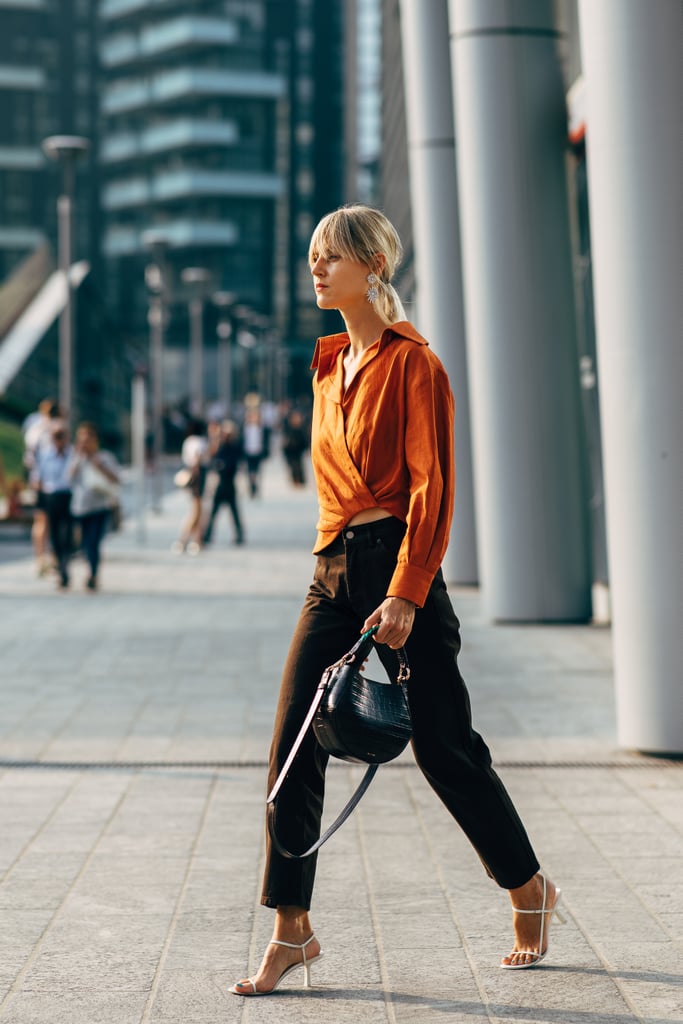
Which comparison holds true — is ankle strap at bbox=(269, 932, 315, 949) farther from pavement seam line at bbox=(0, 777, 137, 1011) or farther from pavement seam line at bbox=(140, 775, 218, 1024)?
pavement seam line at bbox=(0, 777, 137, 1011)

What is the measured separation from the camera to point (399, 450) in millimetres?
3900

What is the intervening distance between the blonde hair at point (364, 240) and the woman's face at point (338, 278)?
0.05ft

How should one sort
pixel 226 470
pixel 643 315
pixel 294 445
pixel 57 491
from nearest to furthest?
1. pixel 643 315
2. pixel 57 491
3. pixel 226 470
4. pixel 294 445

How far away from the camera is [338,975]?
4.20 metres

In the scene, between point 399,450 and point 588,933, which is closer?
point 399,450

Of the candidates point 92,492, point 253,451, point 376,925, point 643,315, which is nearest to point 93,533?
point 92,492

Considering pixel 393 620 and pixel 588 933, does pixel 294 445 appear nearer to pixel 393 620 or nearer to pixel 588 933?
pixel 588 933

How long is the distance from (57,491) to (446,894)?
11.8 m

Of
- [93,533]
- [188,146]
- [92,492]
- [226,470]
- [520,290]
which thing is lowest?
[93,533]

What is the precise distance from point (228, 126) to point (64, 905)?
101186 millimetres

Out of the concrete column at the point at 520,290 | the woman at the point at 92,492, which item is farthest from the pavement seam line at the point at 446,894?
the woman at the point at 92,492

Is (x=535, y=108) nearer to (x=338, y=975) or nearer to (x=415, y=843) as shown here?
(x=415, y=843)

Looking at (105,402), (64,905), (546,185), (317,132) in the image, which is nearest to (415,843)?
(64,905)

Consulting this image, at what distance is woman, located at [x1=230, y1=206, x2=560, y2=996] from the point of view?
12.7 feet
